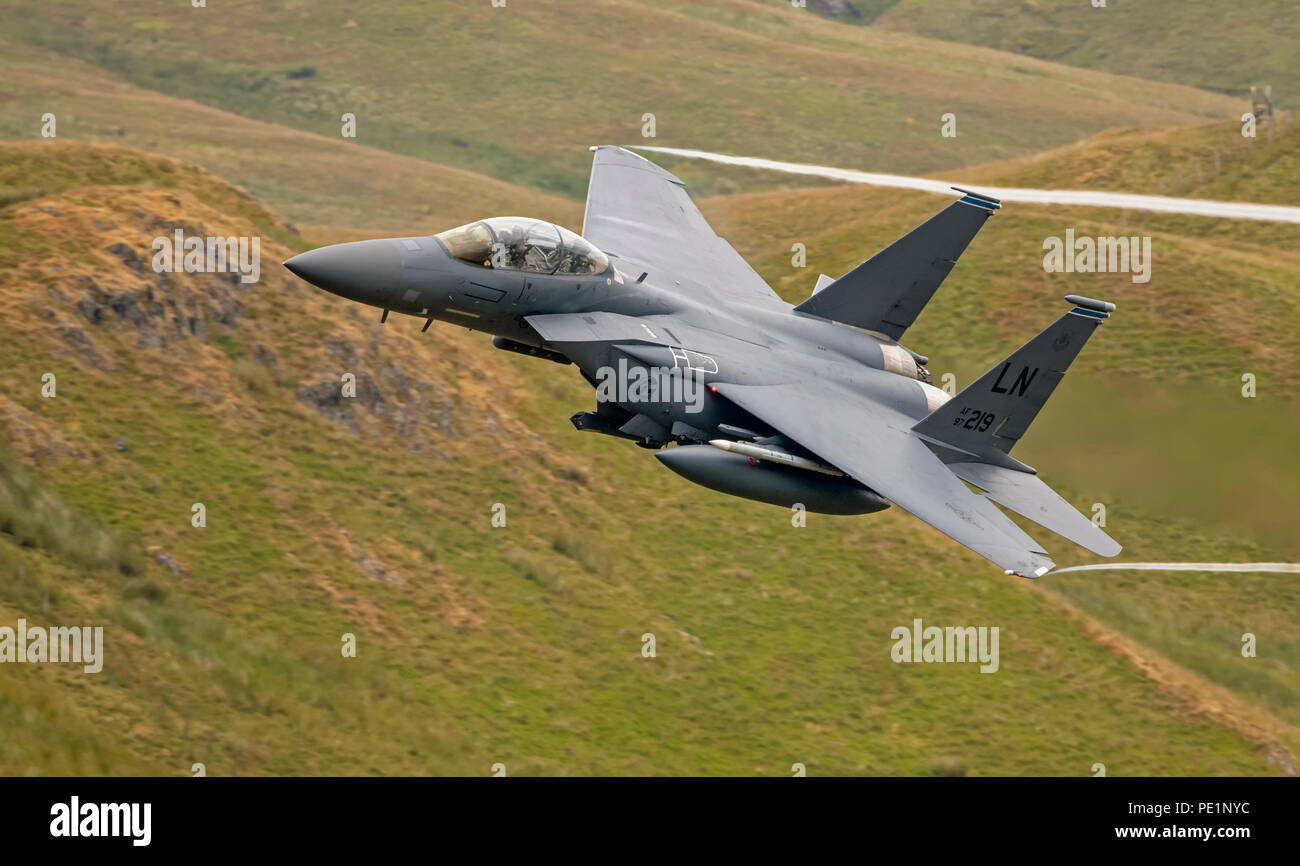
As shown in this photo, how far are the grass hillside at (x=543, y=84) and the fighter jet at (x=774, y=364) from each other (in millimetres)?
67509

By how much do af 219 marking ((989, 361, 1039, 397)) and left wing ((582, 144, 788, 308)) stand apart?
16.2 ft

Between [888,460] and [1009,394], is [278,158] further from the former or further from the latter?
[888,460]

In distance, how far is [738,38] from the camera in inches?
5012

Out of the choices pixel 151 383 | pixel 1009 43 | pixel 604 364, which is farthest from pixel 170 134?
pixel 1009 43

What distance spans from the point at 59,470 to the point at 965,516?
23.9m

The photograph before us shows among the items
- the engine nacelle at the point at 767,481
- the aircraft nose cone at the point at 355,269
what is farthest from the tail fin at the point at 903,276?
the aircraft nose cone at the point at 355,269

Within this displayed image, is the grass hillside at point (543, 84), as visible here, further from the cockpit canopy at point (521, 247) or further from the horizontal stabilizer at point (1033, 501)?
the cockpit canopy at point (521, 247)

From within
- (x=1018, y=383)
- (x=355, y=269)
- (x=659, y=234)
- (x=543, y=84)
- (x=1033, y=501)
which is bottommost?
(x=1033, y=501)

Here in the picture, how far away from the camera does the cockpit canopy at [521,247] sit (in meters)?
27.5

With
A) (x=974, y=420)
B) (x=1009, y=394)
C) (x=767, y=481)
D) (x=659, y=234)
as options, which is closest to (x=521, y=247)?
(x=767, y=481)

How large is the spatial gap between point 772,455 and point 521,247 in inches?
236

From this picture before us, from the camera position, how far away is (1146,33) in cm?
15600
